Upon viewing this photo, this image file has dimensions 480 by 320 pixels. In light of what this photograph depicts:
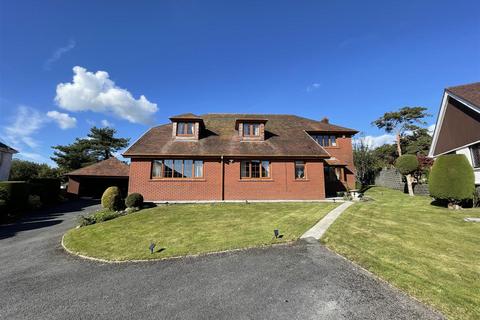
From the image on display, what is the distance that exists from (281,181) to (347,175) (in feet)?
30.2

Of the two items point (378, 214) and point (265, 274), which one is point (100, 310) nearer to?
point (265, 274)

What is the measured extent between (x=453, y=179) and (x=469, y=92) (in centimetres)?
709

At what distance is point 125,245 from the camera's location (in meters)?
7.98

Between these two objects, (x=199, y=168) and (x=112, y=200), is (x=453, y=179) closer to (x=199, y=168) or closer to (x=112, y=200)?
(x=199, y=168)

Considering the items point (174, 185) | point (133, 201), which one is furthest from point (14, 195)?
point (174, 185)

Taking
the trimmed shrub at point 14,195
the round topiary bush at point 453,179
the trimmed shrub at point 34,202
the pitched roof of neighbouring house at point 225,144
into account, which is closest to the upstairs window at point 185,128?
the pitched roof of neighbouring house at point 225,144

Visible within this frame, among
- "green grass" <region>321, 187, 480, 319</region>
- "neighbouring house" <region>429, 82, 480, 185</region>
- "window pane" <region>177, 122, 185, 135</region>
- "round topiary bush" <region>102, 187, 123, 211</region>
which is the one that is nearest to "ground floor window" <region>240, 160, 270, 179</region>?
"window pane" <region>177, 122, 185, 135</region>

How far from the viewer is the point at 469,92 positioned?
14.9 metres

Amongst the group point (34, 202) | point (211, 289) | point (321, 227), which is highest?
point (34, 202)

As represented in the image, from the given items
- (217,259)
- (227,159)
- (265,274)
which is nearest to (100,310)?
(217,259)

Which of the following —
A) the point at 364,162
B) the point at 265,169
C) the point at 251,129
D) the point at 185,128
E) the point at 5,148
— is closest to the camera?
the point at 265,169

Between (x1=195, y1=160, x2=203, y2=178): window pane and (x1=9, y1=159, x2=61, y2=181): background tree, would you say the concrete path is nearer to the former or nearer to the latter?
(x1=195, y1=160, x2=203, y2=178): window pane

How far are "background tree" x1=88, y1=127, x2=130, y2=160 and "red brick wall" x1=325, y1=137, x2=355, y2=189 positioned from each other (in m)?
41.8

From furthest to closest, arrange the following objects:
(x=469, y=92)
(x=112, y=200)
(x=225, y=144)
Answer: (x=225, y=144) → (x=469, y=92) → (x=112, y=200)
